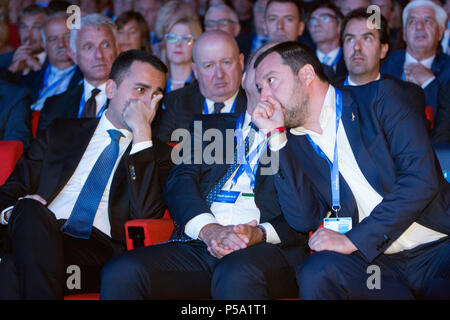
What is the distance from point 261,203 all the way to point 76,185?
103 centimetres

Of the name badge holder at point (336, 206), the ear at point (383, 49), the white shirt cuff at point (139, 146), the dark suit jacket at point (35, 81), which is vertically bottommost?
the name badge holder at point (336, 206)

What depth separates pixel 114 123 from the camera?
3.20 meters

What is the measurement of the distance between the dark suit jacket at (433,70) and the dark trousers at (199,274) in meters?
2.19

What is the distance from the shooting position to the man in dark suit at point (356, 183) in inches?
88.3

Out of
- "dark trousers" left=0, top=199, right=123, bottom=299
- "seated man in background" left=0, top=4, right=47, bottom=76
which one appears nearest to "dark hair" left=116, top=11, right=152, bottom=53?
"seated man in background" left=0, top=4, right=47, bottom=76

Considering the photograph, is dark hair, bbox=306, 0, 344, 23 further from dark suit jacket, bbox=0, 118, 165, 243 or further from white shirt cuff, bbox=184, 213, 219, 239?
white shirt cuff, bbox=184, 213, 219, 239

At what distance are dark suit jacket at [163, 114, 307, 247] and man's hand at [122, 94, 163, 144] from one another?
244mm

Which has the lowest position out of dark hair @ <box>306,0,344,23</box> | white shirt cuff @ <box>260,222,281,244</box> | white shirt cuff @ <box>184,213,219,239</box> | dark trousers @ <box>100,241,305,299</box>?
dark trousers @ <box>100,241,305,299</box>

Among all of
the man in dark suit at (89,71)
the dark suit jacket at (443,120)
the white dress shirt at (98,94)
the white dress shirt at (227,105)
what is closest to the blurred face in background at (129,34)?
the man in dark suit at (89,71)

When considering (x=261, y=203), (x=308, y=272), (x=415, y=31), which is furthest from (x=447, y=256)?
(x=415, y=31)

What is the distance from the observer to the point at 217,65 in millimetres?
3721

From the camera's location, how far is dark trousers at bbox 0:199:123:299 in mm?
2346

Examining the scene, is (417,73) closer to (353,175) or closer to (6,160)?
(353,175)

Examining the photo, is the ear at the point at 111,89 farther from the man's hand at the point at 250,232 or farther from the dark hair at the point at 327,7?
the dark hair at the point at 327,7
